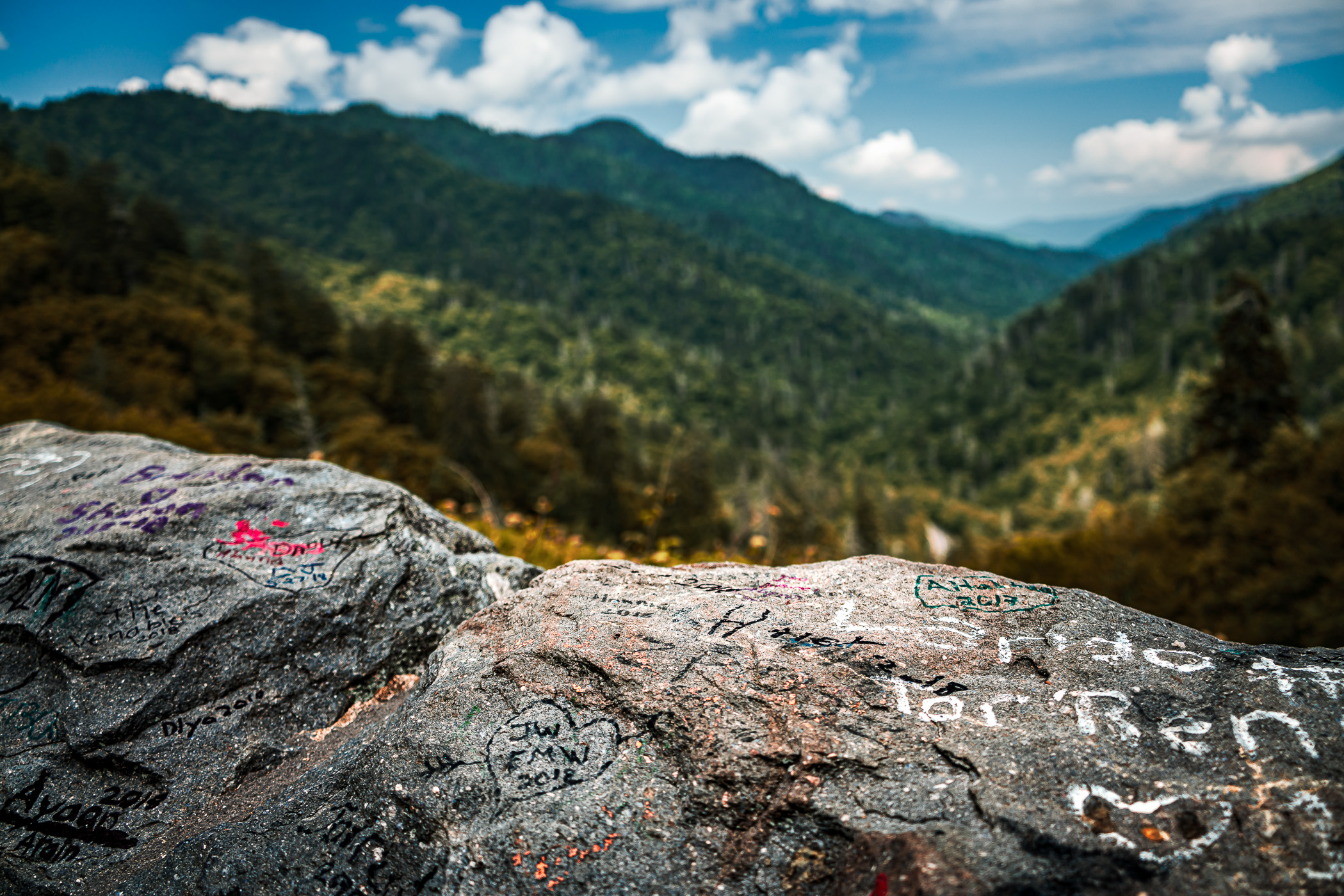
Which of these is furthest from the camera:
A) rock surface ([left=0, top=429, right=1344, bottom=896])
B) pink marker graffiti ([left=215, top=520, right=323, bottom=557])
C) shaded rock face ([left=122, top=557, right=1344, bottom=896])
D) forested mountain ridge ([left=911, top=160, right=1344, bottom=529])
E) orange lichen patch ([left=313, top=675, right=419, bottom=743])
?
forested mountain ridge ([left=911, top=160, right=1344, bottom=529])

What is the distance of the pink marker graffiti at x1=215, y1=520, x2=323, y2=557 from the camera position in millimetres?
5090

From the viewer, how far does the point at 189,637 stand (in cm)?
448

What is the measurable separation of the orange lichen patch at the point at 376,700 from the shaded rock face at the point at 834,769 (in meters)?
0.35

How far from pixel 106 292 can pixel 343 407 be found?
722 inches

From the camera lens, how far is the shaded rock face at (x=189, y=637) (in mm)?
3891

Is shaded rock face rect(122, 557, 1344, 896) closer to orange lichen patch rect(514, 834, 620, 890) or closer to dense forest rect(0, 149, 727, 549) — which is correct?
orange lichen patch rect(514, 834, 620, 890)

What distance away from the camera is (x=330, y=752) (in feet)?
13.4

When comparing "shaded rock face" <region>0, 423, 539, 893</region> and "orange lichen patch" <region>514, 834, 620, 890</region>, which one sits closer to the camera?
"orange lichen patch" <region>514, 834, 620, 890</region>

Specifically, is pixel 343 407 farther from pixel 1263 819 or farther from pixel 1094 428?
pixel 1094 428

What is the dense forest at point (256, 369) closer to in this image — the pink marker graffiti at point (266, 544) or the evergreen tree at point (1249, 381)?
the pink marker graffiti at point (266, 544)

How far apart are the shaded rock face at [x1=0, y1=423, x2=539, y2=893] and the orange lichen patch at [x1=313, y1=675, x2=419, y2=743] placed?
0.04 feet

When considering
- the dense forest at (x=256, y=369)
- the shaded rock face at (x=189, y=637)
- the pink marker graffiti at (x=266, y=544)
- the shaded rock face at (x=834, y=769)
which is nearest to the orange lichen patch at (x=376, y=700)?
the shaded rock face at (x=189, y=637)

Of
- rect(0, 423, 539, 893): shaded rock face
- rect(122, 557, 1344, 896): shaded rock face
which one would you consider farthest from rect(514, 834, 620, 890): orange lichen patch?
rect(0, 423, 539, 893): shaded rock face

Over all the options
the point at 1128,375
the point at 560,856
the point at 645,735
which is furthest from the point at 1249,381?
the point at 1128,375
